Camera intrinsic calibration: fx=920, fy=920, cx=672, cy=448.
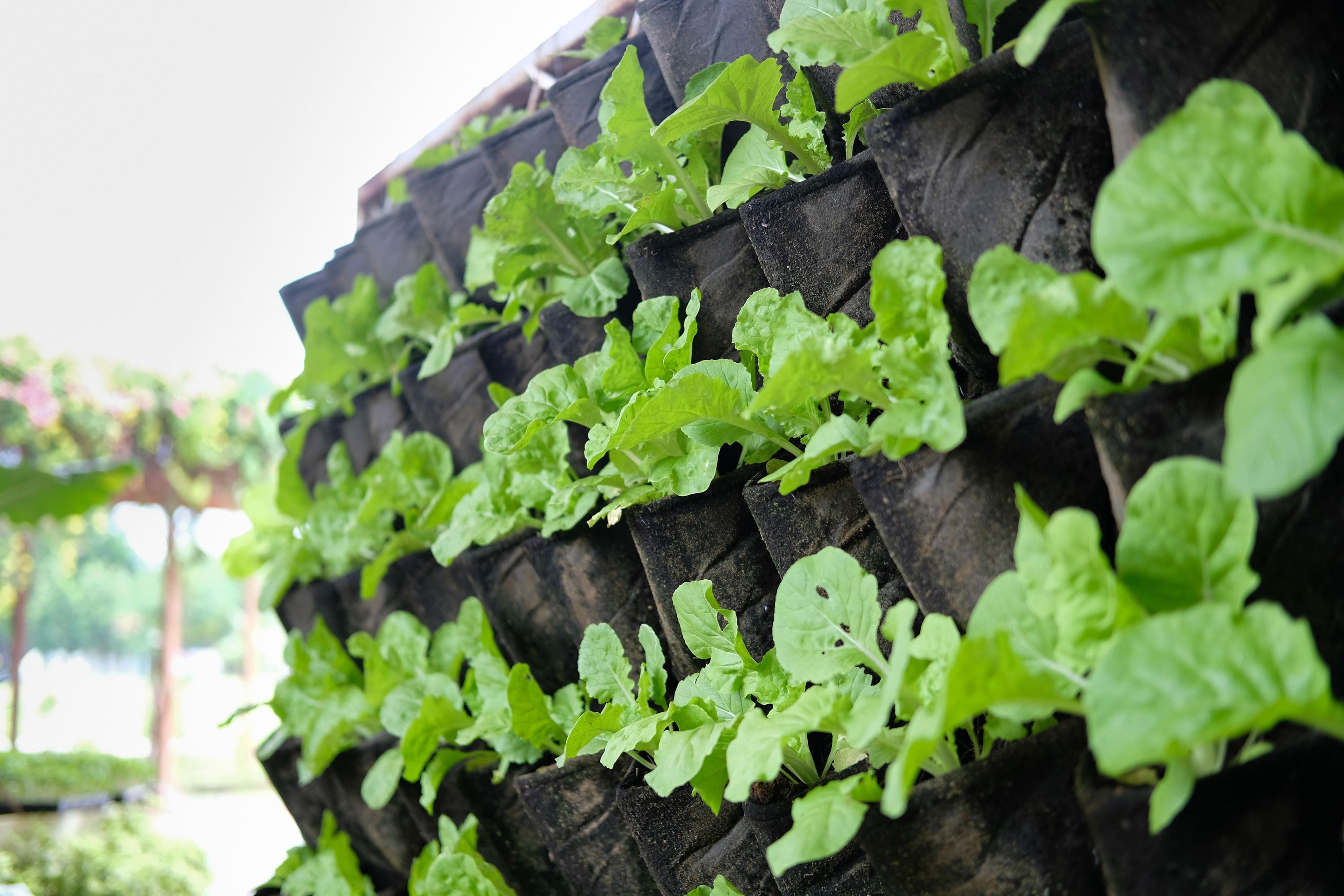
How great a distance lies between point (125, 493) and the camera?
2941 millimetres

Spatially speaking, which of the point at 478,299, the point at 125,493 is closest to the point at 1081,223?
the point at 478,299

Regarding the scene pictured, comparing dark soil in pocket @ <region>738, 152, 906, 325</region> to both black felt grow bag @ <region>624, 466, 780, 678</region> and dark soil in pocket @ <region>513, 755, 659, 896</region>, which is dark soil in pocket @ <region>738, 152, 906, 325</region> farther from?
dark soil in pocket @ <region>513, 755, 659, 896</region>

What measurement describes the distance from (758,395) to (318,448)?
4.08 ft

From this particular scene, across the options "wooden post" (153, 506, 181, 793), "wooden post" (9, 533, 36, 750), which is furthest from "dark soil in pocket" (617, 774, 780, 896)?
"wooden post" (153, 506, 181, 793)

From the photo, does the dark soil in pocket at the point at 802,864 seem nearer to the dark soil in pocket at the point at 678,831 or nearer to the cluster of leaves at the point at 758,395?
the dark soil in pocket at the point at 678,831

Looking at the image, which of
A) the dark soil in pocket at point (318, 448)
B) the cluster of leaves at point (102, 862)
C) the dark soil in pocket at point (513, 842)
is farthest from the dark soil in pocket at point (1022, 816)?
the cluster of leaves at point (102, 862)

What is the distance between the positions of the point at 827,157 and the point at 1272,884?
1.89 ft

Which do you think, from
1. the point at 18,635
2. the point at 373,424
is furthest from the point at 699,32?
the point at 18,635

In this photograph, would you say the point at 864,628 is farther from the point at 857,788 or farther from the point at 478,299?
the point at 478,299

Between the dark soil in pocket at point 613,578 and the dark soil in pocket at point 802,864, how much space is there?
0.25 m

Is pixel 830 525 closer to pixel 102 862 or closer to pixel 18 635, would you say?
pixel 102 862

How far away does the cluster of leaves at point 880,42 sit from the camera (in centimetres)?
56

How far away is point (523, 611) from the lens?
1.04m

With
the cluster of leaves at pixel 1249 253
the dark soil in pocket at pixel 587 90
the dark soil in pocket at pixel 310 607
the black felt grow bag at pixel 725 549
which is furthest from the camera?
the dark soil in pocket at pixel 310 607
